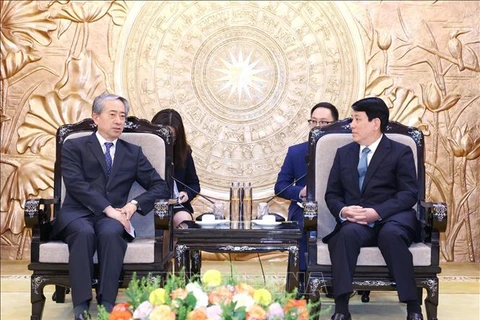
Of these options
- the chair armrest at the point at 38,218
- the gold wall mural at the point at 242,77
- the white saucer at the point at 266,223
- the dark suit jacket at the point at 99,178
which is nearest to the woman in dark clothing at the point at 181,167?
the dark suit jacket at the point at 99,178

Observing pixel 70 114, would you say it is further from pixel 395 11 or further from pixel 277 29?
pixel 395 11

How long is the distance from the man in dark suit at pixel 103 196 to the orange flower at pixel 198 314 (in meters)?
2.09

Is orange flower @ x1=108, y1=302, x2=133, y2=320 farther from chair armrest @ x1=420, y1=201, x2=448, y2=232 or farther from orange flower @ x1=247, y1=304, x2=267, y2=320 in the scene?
chair armrest @ x1=420, y1=201, x2=448, y2=232

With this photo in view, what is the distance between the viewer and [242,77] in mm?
6352

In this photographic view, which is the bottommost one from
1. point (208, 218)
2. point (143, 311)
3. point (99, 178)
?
point (143, 311)

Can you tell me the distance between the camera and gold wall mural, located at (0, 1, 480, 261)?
626 centimetres

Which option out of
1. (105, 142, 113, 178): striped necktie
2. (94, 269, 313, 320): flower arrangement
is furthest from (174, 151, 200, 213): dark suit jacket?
(94, 269, 313, 320): flower arrangement

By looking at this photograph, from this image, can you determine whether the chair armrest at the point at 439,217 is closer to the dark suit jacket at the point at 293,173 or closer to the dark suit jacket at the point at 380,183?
the dark suit jacket at the point at 380,183

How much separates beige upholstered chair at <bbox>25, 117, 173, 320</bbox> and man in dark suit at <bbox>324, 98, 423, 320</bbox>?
3.04ft

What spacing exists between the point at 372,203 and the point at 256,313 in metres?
2.54

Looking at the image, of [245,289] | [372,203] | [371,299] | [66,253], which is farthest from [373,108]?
[245,289]

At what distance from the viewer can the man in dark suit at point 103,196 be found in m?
3.95

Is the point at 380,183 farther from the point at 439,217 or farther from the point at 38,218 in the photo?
the point at 38,218

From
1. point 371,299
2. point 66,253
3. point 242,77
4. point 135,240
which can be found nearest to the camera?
point 66,253
